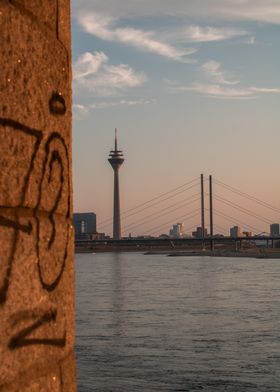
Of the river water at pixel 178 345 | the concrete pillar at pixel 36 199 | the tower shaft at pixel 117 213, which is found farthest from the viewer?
the tower shaft at pixel 117 213

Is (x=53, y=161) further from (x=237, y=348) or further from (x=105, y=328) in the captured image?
(x=105, y=328)

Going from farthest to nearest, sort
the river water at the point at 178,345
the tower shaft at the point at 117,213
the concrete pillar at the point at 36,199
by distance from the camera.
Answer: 1. the tower shaft at the point at 117,213
2. the river water at the point at 178,345
3. the concrete pillar at the point at 36,199

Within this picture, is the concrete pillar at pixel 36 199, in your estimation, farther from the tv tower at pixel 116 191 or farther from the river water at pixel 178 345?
the tv tower at pixel 116 191

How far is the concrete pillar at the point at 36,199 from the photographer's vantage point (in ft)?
5.15

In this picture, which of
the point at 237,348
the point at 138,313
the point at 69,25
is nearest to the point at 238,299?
the point at 138,313

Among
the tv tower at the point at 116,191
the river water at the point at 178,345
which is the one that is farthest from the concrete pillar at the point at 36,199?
the tv tower at the point at 116,191

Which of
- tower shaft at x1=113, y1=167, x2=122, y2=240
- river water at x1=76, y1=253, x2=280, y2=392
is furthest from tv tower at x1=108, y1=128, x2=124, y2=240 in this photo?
river water at x1=76, y1=253, x2=280, y2=392

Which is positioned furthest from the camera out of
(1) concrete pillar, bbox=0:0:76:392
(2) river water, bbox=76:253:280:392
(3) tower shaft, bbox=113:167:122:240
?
(3) tower shaft, bbox=113:167:122:240

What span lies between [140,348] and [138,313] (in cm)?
887

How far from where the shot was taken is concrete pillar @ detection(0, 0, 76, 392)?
61.7 inches

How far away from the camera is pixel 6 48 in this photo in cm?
159

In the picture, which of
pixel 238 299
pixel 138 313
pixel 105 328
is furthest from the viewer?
pixel 238 299

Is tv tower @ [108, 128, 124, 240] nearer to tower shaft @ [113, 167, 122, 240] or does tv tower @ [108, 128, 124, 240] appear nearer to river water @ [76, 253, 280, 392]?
tower shaft @ [113, 167, 122, 240]

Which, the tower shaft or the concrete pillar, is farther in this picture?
the tower shaft
